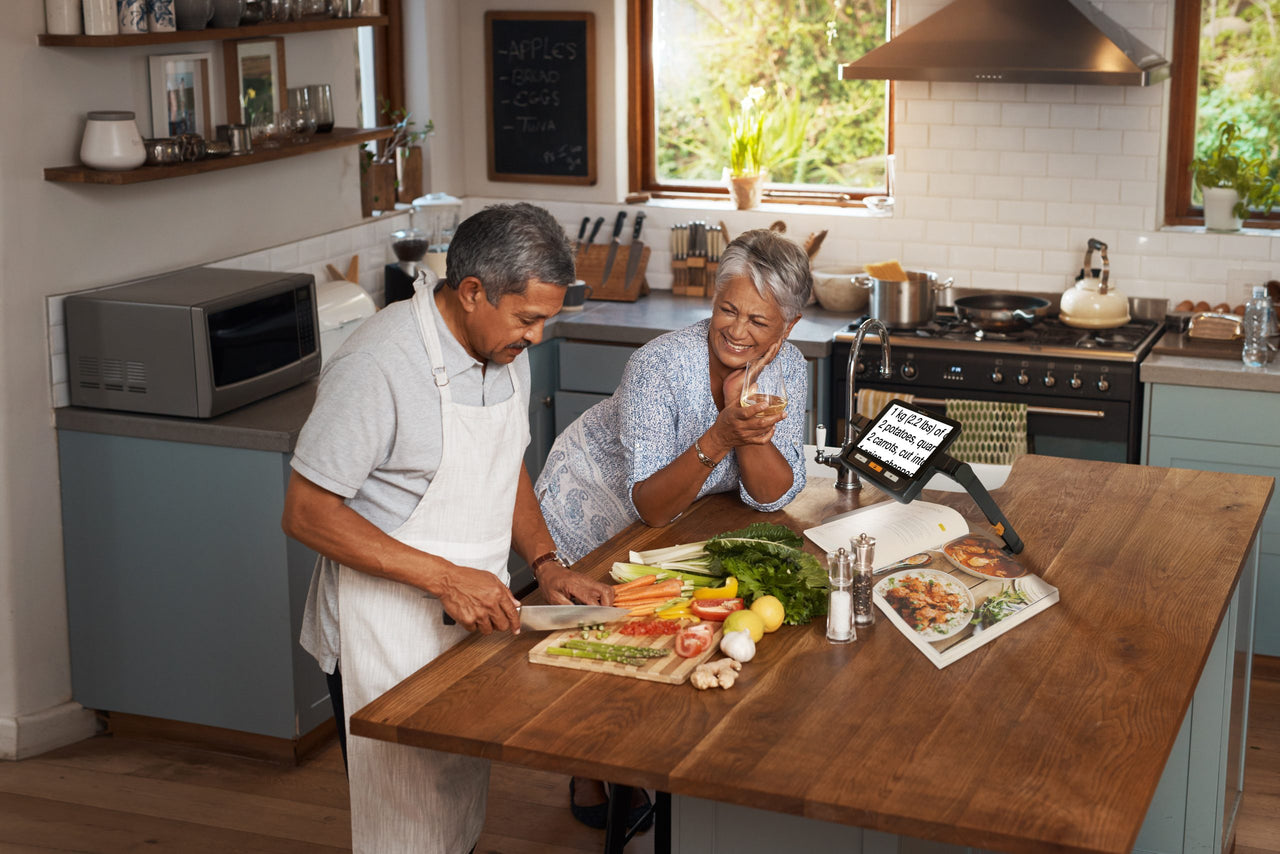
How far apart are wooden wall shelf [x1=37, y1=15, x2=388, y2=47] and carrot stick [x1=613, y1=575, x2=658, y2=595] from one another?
7.74 feet

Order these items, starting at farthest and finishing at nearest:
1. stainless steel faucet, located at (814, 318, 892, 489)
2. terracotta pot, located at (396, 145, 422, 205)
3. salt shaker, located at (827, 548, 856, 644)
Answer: terracotta pot, located at (396, 145, 422, 205) → stainless steel faucet, located at (814, 318, 892, 489) → salt shaker, located at (827, 548, 856, 644)

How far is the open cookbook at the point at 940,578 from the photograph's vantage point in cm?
275

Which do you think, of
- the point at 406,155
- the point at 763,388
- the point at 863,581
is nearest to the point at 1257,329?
the point at 763,388

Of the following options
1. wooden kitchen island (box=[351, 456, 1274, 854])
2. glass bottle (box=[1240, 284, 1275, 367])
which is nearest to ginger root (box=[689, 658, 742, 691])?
wooden kitchen island (box=[351, 456, 1274, 854])

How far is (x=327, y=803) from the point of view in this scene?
4227 mm

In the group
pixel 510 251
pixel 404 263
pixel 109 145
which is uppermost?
pixel 109 145

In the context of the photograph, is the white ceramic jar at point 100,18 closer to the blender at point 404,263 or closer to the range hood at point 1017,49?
the blender at point 404,263

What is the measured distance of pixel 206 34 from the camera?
14.4ft

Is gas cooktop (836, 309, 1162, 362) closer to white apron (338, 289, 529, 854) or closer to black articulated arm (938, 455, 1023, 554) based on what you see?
black articulated arm (938, 455, 1023, 554)

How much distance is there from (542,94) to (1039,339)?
8.15 feet

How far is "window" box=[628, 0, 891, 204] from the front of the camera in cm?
610

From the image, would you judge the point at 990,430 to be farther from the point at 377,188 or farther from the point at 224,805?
the point at 224,805

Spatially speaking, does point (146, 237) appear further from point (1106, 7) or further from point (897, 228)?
point (1106, 7)

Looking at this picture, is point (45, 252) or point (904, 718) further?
point (45, 252)
